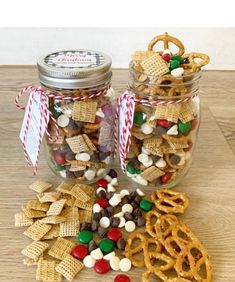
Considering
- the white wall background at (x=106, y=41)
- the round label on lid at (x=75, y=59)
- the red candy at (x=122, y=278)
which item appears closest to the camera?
the red candy at (x=122, y=278)

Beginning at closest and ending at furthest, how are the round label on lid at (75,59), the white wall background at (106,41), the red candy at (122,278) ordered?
the red candy at (122,278), the round label on lid at (75,59), the white wall background at (106,41)

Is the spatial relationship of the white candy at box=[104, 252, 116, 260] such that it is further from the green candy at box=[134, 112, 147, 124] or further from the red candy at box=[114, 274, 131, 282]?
the green candy at box=[134, 112, 147, 124]

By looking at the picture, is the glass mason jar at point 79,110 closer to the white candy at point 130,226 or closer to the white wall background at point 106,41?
the white candy at point 130,226


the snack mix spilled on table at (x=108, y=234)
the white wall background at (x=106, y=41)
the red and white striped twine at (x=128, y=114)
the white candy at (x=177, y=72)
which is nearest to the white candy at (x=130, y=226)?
the snack mix spilled on table at (x=108, y=234)

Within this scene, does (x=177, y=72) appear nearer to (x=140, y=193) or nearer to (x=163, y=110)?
(x=163, y=110)

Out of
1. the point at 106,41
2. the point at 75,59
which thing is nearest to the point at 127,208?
the point at 75,59

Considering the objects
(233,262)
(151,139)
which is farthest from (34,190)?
(233,262)

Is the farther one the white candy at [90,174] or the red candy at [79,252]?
the white candy at [90,174]
